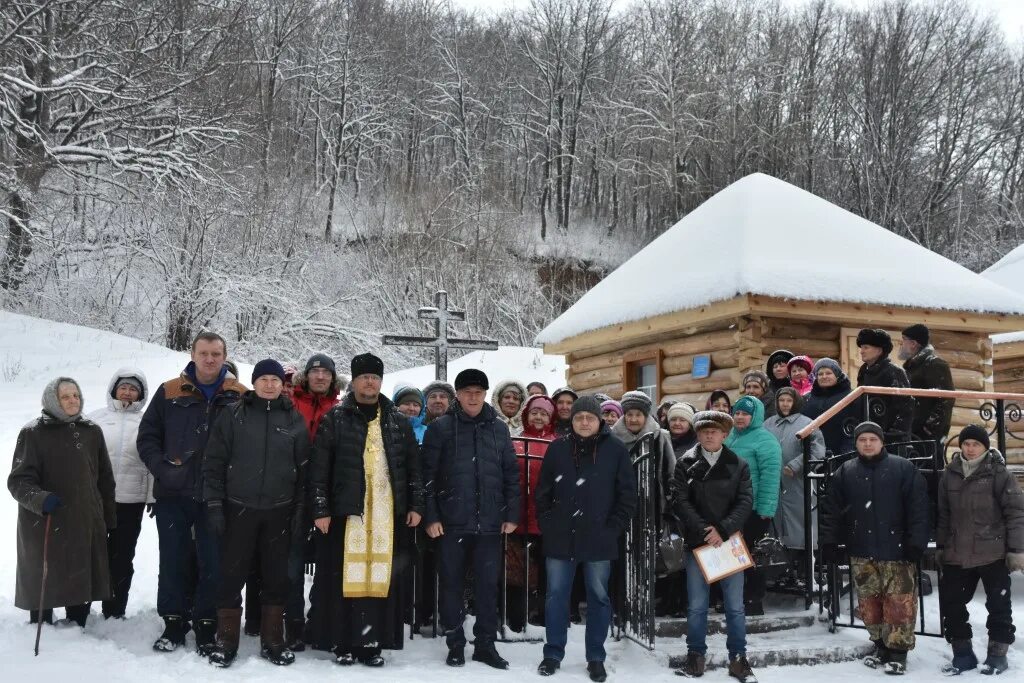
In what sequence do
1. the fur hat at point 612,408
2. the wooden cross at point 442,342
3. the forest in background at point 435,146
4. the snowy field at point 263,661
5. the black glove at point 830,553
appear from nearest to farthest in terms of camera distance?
the snowy field at point 263,661 → the black glove at point 830,553 → the fur hat at point 612,408 → the wooden cross at point 442,342 → the forest in background at point 435,146

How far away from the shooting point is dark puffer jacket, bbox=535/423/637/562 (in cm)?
572

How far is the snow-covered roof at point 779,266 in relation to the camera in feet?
32.0

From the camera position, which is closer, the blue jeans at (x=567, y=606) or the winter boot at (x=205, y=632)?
the winter boot at (x=205, y=632)

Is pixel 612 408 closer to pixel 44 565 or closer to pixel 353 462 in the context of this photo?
pixel 353 462


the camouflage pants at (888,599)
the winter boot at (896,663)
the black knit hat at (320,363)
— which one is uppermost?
the black knit hat at (320,363)

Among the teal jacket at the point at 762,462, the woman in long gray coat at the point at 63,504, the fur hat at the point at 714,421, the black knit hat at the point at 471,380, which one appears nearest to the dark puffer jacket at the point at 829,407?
the teal jacket at the point at 762,462

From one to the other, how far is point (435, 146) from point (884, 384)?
1393 inches

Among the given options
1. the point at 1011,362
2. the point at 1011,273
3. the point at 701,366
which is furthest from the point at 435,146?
the point at 701,366

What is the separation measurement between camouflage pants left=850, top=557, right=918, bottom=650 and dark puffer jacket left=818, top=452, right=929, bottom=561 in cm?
10

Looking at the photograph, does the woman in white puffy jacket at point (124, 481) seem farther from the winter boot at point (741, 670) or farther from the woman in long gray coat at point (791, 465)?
the woman in long gray coat at point (791, 465)

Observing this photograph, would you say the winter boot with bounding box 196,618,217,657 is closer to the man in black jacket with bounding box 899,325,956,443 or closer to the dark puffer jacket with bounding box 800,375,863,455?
A: the dark puffer jacket with bounding box 800,375,863,455

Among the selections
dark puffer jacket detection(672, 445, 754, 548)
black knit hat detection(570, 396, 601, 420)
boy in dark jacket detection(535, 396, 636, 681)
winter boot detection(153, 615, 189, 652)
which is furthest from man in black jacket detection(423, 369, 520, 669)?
winter boot detection(153, 615, 189, 652)

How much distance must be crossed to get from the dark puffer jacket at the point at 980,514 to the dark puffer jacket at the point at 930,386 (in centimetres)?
117

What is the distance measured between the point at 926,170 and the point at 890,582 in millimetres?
32720
